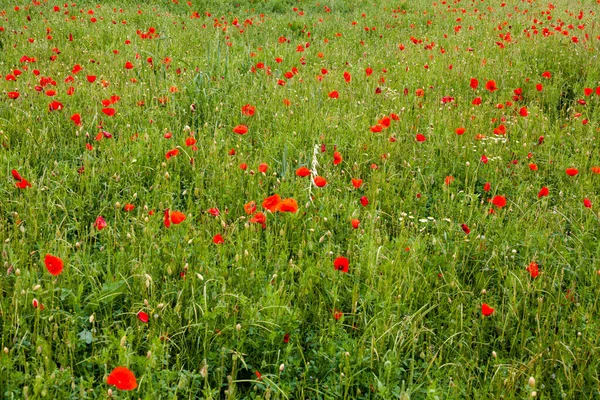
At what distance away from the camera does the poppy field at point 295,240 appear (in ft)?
6.93

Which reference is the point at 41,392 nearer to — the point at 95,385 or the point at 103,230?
the point at 95,385

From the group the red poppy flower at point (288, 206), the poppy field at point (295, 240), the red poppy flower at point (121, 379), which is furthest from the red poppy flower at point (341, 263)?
the red poppy flower at point (121, 379)

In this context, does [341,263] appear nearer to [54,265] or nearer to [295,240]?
[295,240]

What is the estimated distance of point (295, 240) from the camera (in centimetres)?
295

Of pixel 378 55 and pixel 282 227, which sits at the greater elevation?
pixel 378 55

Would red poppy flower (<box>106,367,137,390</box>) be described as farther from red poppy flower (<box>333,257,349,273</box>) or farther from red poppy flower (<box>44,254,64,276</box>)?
red poppy flower (<box>333,257,349,273</box>)

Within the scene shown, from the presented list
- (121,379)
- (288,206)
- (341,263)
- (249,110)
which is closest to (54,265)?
(121,379)

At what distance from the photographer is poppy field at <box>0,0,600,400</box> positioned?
83.2 inches

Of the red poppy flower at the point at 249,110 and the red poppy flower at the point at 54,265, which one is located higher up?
the red poppy flower at the point at 249,110

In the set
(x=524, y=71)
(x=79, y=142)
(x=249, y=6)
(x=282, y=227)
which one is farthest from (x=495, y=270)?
→ (x=249, y=6)

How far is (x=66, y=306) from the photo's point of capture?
7.68 feet

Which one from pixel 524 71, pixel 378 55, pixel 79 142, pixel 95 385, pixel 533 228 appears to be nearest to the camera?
pixel 95 385

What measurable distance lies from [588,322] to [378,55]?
5.42m

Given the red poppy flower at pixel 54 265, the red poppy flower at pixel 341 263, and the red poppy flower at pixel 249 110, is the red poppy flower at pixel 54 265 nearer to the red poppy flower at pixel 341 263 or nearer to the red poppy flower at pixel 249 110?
the red poppy flower at pixel 341 263
